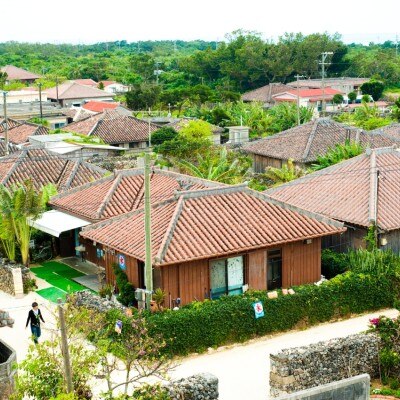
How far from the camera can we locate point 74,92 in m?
89.3

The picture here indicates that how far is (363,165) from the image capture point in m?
28.0

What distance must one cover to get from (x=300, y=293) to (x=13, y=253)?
10.8 m

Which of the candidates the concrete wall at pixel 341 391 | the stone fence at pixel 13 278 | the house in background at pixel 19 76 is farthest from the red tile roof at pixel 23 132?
the house in background at pixel 19 76

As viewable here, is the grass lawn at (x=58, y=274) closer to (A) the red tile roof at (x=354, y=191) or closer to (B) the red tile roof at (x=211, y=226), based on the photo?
(B) the red tile roof at (x=211, y=226)

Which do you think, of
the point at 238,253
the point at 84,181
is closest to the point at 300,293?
the point at 238,253

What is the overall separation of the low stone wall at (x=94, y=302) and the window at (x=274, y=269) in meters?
4.92

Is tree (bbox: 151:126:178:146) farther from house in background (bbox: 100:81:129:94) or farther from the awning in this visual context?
house in background (bbox: 100:81:129:94)

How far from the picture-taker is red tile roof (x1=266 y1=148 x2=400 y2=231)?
25.3 m

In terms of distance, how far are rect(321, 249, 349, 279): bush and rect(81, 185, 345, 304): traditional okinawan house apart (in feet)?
2.57

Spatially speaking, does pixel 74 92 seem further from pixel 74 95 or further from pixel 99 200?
pixel 99 200

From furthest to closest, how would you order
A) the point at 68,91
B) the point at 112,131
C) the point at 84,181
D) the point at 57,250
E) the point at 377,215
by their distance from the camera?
the point at 68,91 < the point at 112,131 < the point at 84,181 < the point at 57,250 < the point at 377,215

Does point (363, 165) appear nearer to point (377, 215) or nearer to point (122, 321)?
point (377, 215)

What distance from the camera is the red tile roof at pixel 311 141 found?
40.7m

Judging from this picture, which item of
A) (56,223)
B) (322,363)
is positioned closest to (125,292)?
(56,223)
